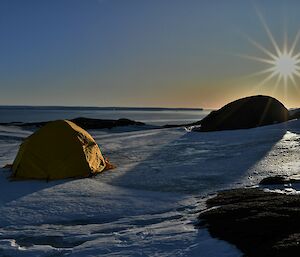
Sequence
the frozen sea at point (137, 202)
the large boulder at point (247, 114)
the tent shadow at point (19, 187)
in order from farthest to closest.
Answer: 1. the large boulder at point (247, 114)
2. the tent shadow at point (19, 187)
3. the frozen sea at point (137, 202)

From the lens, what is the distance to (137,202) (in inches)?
366

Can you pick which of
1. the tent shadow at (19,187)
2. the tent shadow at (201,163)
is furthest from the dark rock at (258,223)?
the tent shadow at (19,187)

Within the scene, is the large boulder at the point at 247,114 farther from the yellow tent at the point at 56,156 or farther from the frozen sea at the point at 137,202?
the yellow tent at the point at 56,156

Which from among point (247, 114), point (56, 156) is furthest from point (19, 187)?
point (247, 114)

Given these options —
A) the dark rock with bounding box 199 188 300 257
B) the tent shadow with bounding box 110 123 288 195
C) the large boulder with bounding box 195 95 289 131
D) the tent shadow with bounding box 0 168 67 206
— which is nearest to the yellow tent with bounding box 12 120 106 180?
the tent shadow with bounding box 0 168 67 206

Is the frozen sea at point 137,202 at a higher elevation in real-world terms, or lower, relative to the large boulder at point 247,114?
lower

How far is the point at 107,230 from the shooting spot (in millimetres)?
7336

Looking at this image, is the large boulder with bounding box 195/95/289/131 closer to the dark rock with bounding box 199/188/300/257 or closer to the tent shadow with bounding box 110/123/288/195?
the tent shadow with bounding box 110/123/288/195

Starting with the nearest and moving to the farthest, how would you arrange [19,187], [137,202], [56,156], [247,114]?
1. [137,202]
2. [19,187]
3. [56,156]
4. [247,114]

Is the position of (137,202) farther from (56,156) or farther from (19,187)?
(56,156)

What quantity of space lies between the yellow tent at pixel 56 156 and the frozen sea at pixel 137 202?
1.97 ft

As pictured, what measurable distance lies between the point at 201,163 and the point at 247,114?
1476 cm

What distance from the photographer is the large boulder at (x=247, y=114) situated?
90.8 feet

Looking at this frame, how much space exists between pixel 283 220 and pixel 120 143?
16.0m
